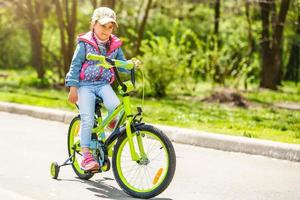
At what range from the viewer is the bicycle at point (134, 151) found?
19.3ft

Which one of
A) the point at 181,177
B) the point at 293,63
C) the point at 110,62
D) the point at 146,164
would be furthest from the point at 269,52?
the point at 146,164

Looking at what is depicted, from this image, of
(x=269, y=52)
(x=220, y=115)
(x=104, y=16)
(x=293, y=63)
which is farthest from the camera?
(x=293, y=63)

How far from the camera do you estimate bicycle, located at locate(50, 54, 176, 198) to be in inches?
231

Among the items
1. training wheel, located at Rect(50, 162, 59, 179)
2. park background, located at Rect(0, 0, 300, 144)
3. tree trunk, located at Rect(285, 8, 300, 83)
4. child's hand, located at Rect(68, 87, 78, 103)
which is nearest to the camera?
child's hand, located at Rect(68, 87, 78, 103)

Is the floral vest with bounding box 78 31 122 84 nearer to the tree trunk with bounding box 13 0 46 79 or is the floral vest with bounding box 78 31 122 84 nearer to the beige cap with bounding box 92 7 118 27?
the beige cap with bounding box 92 7 118 27

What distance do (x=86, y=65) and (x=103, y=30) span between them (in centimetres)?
37

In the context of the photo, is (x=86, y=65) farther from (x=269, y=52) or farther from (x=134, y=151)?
(x=269, y=52)

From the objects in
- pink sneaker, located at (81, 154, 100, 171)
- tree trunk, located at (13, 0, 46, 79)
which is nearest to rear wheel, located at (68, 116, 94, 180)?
pink sneaker, located at (81, 154, 100, 171)

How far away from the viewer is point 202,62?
18.1 m

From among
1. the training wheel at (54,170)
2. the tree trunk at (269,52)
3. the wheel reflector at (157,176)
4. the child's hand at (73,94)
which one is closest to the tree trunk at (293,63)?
the tree trunk at (269,52)

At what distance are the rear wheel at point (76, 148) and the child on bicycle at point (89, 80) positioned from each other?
1.45ft

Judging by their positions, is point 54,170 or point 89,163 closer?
point 89,163

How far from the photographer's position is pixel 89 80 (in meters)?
6.49

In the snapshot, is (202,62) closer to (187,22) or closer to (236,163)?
(236,163)
